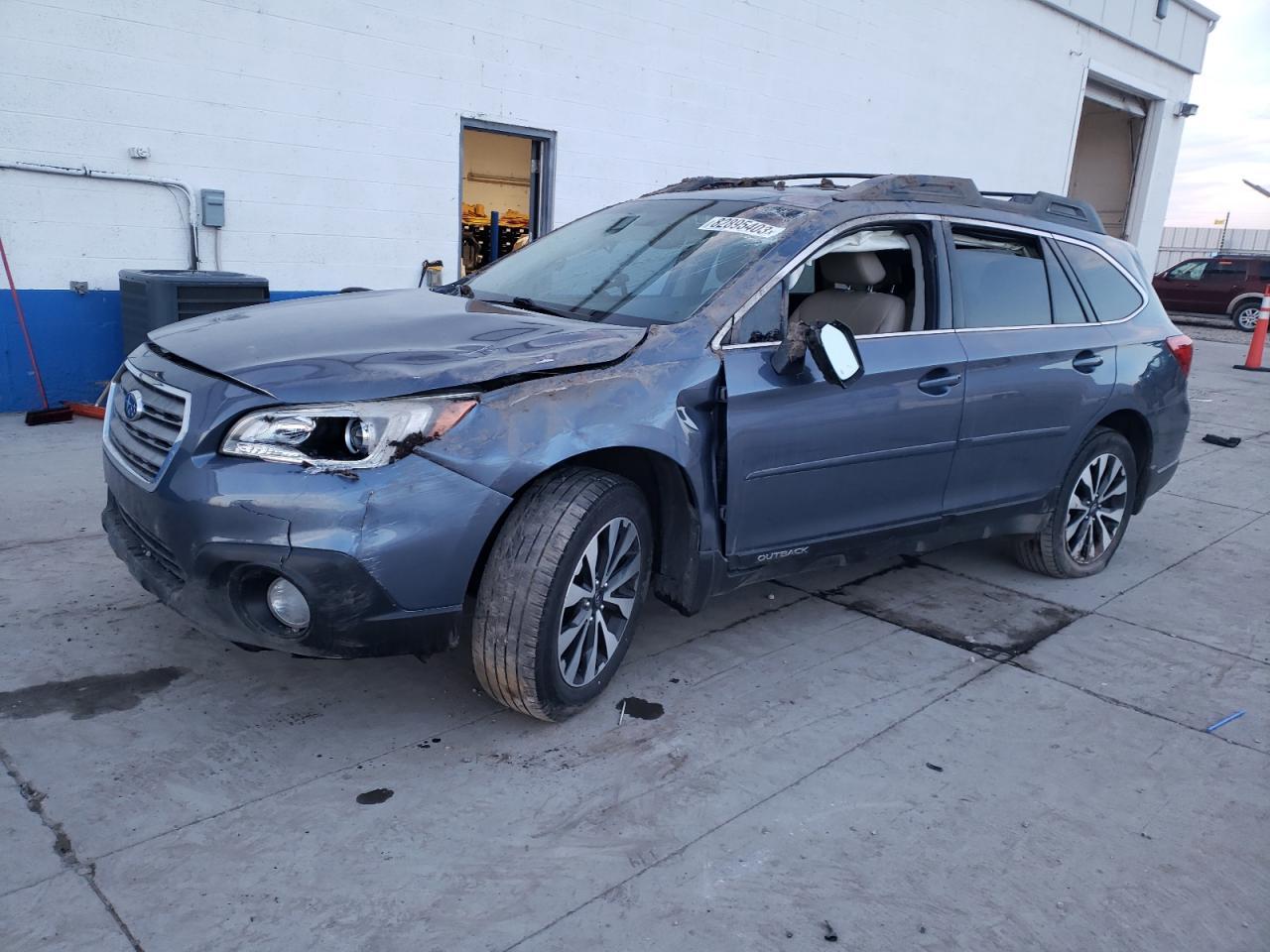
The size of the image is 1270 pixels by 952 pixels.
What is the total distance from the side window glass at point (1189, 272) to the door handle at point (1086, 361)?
21.9m

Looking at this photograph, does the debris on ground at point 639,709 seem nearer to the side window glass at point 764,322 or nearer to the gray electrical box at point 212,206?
the side window glass at point 764,322

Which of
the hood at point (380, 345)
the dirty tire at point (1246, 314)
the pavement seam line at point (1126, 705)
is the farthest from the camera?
the dirty tire at point (1246, 314)

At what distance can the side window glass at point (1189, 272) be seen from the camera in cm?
2328

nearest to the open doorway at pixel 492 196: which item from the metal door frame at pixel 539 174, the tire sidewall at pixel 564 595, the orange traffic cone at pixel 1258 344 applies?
the metal door frame at pixel 539 174

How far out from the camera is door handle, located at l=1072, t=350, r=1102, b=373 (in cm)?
457

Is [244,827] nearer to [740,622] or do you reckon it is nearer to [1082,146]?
[740,622]

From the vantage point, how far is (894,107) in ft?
43.6

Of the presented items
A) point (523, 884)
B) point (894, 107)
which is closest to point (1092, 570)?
point (523, 884)

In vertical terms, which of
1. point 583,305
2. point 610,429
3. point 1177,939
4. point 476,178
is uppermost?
point 476,178

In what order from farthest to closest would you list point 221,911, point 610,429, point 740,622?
point 740,622 → point 610,429 → point 221,911

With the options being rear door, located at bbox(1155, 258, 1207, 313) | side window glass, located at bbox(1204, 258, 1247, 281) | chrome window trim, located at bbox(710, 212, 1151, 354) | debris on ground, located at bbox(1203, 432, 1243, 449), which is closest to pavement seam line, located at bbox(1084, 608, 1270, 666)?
chrome window trim, located at bbox(710, 212, 1151, 354)

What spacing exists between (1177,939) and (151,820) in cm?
261

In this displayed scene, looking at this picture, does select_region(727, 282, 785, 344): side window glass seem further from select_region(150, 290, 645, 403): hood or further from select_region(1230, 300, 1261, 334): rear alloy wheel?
select_region(1230, 300, 1261, 334): rear alloy wheel

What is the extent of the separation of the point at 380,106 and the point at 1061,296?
596 cm
